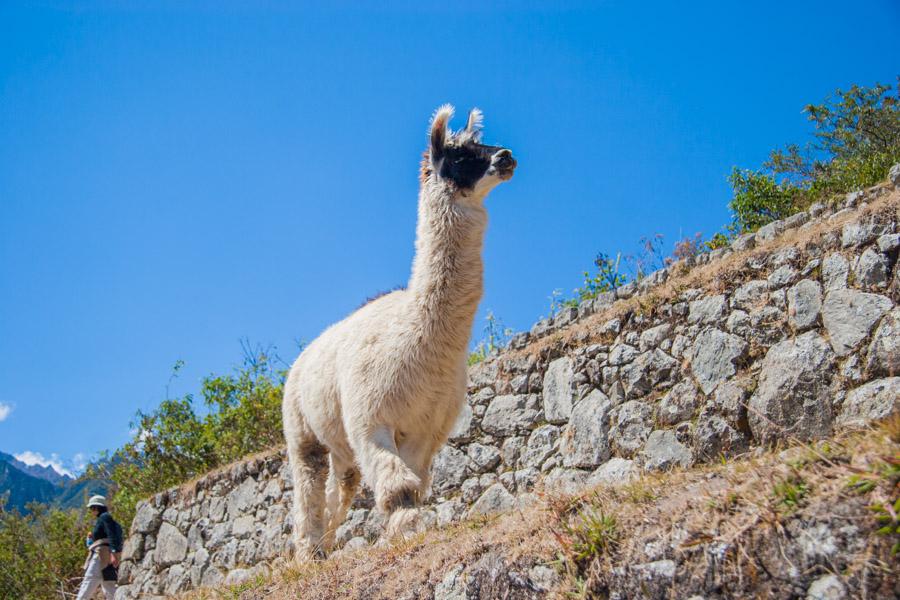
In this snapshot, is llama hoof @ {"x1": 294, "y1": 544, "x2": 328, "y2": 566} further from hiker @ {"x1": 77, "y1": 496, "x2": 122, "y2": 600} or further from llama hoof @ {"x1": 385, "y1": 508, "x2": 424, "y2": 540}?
hiker @ {"x1": 77, "y1": 496, "x2": 122, "y2": 600}

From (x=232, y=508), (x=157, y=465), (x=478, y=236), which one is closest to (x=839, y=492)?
(x=478, y=236)

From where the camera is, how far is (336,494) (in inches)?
242

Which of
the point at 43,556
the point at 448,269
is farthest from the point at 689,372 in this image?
the point at 43,556

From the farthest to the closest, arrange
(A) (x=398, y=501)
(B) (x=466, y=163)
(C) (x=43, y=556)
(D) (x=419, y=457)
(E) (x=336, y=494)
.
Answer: (C) (x=43, y=556)
(E) (x=336, y=494)
(B) (x=466, y=163)
(D) (x=419, y=457)
(A) (x=398, y=501)

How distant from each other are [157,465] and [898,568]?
509 inches

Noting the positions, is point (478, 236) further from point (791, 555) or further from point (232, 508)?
point (232, 508)

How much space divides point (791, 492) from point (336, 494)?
4.25 meters

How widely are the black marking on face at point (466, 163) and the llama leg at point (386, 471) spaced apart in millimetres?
1806

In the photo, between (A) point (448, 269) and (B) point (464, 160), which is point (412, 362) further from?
(B) point (464, 160)

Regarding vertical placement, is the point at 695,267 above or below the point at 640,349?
above

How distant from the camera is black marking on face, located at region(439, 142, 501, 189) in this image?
5406mm

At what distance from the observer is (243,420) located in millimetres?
12250

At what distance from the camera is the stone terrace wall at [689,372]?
20.0ft

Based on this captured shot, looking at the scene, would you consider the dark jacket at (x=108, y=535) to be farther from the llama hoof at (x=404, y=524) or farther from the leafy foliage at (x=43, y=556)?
the llama hoof at (x=404, y=524)
